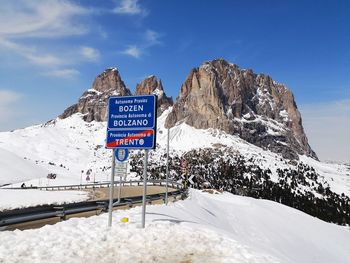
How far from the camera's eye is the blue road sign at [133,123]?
1513cm

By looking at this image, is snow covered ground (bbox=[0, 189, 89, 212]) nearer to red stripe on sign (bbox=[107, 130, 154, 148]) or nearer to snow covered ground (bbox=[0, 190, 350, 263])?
snow covered ground (bbox=[0, 190, 350, 263])

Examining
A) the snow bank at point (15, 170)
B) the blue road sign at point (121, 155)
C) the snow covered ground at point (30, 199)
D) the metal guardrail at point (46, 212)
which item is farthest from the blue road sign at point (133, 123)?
the snow bank at point (15, 170)

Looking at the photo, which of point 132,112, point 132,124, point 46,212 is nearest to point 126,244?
point 132,124

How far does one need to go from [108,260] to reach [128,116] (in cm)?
668

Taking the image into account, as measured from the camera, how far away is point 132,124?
50.2ft

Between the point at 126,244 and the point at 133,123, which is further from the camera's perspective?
the point at 133,123

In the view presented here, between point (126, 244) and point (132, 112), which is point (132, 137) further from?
point (126, 244)

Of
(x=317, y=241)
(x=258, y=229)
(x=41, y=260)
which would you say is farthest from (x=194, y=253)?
(x=317, y=241)

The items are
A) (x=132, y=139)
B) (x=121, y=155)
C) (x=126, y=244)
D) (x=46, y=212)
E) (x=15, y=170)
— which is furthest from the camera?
(x=15, y=170)

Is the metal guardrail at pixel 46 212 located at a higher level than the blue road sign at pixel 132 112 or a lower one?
lower

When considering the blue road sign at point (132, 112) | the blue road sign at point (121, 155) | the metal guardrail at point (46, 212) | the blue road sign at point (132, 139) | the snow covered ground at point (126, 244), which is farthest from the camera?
the blue road sign at point (121, 155)

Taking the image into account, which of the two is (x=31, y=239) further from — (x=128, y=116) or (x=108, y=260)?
(x=128, y=116)

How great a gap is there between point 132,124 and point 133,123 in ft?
0.20

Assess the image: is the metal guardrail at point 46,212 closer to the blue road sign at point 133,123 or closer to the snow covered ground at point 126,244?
the snow covered ground at point 126,244
